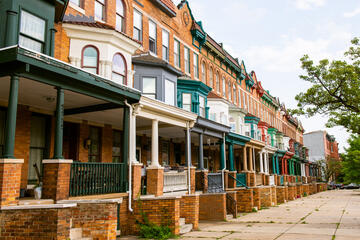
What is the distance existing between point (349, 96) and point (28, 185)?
14.1m

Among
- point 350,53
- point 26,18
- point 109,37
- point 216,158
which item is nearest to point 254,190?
point 216,158

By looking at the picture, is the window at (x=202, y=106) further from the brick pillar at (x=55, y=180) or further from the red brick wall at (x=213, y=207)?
the brick pillar at (x=55, y=180)

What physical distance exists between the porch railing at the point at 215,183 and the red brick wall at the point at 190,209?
14.5 ft

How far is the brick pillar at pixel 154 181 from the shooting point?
1342cm

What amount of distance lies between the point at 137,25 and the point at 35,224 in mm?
13054

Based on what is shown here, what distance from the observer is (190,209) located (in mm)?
13484

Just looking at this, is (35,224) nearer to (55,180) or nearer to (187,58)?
(55,180)

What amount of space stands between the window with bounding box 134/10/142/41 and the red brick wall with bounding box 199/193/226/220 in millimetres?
9121

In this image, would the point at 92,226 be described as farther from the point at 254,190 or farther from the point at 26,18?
the point at 254,190

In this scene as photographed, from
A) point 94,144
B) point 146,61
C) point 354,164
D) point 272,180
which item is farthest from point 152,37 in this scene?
point 354,164

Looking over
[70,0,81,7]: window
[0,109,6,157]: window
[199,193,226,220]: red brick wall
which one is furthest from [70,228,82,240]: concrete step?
[70,0,81,7]: window

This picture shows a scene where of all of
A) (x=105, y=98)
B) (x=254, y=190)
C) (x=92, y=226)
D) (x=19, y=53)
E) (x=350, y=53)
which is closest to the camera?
(x=19, y=53)

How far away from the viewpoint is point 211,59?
88.7 ft

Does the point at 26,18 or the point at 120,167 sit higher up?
the point at 26,18
